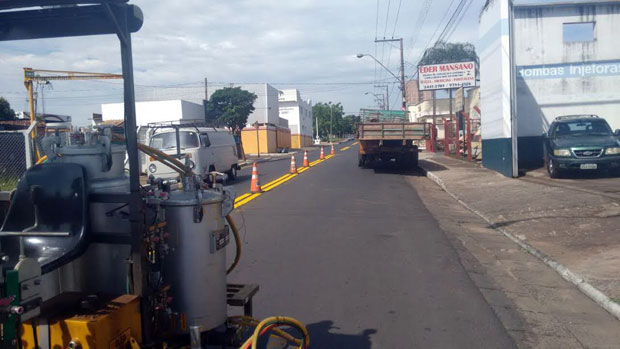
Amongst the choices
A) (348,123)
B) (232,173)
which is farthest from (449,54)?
(348,123)

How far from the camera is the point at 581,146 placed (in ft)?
52.7

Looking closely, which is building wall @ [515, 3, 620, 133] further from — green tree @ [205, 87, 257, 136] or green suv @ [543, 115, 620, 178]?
green tree @ [205, 87, 257, 136]

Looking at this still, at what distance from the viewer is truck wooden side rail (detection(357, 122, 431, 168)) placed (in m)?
22.4

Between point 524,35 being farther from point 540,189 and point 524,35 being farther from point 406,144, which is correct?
point 540,189

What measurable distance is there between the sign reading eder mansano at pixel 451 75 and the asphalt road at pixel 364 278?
111 feet

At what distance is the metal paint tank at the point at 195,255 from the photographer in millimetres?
3680

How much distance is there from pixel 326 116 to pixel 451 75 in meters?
77.1

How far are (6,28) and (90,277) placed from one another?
5.49ft

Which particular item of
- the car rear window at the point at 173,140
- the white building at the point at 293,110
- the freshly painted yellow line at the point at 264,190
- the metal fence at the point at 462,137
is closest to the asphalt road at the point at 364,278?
the freshly painted yellow line at the point at 264,190

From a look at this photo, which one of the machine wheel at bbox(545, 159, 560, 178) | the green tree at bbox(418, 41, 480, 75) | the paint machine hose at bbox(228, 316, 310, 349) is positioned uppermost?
the green tree at bbox(418, 41, 480, 75)

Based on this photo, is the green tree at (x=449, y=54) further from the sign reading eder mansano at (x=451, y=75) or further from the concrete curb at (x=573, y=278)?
the concrete curb at (x=573, y=278)

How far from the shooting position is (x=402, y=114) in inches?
1077

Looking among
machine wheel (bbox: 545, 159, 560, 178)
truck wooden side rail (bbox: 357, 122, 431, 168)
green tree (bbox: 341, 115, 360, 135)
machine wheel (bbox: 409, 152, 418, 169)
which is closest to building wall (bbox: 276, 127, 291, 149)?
machine wheel (bbox: 409, 152, 418, 169)

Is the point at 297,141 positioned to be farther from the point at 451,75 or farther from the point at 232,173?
the point at 232,173
